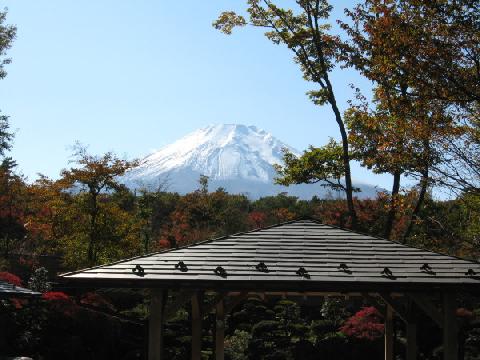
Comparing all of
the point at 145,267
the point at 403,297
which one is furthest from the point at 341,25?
the point at 145,267

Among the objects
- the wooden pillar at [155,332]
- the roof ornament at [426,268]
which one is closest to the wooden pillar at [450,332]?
the roof ornament at [426,268]

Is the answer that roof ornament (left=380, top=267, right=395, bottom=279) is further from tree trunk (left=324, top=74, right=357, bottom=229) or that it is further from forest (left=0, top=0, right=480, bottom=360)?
tree trunk (left=324, top=74, right=357, bottom=229)

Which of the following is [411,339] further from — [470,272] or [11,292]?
[11,292]

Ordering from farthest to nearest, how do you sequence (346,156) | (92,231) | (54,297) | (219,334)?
(92,231)
(346,156)
(54,297)
(219,334)

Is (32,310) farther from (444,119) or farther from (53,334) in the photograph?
(444,119)

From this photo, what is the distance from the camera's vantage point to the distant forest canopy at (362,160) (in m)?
12.4

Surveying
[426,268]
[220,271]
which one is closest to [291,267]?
[220,271]

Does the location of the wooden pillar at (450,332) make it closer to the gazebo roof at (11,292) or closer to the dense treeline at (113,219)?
the dense treeline at (113,219)

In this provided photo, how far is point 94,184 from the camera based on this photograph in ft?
71.9

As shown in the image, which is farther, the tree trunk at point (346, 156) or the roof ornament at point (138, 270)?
the tree trunk at point (346, 156)

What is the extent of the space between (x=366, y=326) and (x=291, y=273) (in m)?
9.44

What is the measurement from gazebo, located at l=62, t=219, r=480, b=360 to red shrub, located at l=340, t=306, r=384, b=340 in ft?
24.3

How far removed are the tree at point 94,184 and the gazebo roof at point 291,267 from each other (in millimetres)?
11986

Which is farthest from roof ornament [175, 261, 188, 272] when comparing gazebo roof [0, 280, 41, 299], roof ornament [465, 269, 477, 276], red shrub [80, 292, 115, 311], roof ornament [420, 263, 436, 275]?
red shrub [80, 292, 115, 311]
